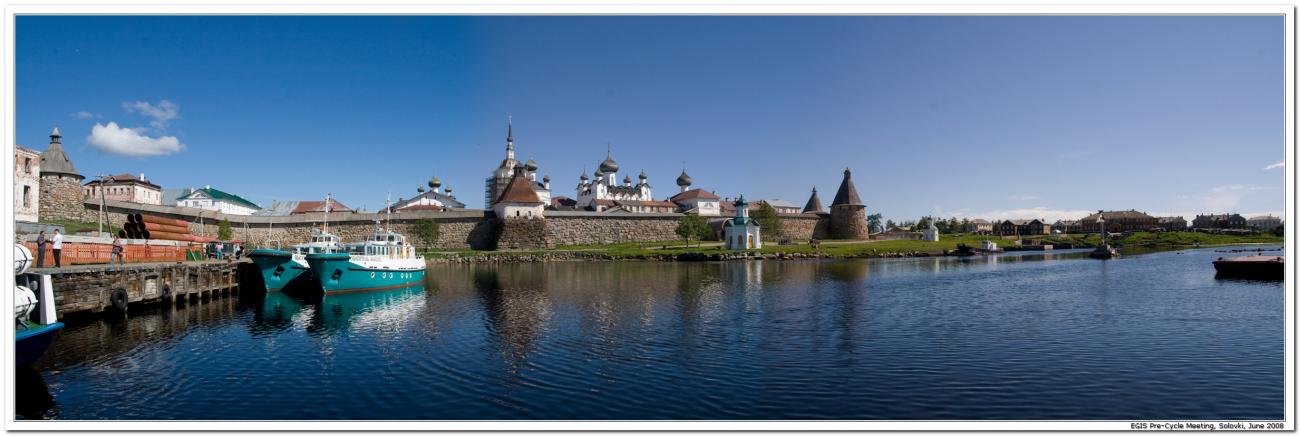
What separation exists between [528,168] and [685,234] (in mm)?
36658

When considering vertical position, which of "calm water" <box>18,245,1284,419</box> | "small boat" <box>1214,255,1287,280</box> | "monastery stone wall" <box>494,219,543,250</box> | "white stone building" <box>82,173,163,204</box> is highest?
"white stone building" <box>82,173,163,204</box>

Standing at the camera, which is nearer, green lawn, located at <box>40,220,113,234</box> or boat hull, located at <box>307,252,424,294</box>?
boat hull, located at <box>307,252,424,294</box>

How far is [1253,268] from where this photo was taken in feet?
107

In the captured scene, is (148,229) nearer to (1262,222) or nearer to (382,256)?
(382,256)

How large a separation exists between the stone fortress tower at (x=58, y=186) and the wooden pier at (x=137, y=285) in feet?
96.6

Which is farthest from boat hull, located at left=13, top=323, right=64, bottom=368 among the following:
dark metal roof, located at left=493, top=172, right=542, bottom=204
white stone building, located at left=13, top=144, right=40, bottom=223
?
dark metal roof, located at left=493, top=172, right=542, bottom=204

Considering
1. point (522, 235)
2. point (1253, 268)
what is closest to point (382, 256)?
point (522, 235)

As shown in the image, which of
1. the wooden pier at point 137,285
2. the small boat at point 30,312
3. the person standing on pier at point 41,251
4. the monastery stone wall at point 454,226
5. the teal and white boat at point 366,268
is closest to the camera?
the small boat at point 30,312

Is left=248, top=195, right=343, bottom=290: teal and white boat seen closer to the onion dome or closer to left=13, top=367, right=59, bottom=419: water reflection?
left=13, top=367, right=59, bottom=419: water reflection

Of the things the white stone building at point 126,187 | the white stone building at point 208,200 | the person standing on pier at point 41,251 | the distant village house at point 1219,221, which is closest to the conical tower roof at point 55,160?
the white stone building at point 126,187

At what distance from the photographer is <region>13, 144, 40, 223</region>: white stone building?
3719cm

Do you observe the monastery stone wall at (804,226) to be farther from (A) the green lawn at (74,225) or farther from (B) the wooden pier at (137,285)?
(A) the green lawn at (74,225)

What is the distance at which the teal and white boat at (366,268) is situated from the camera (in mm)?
26641
